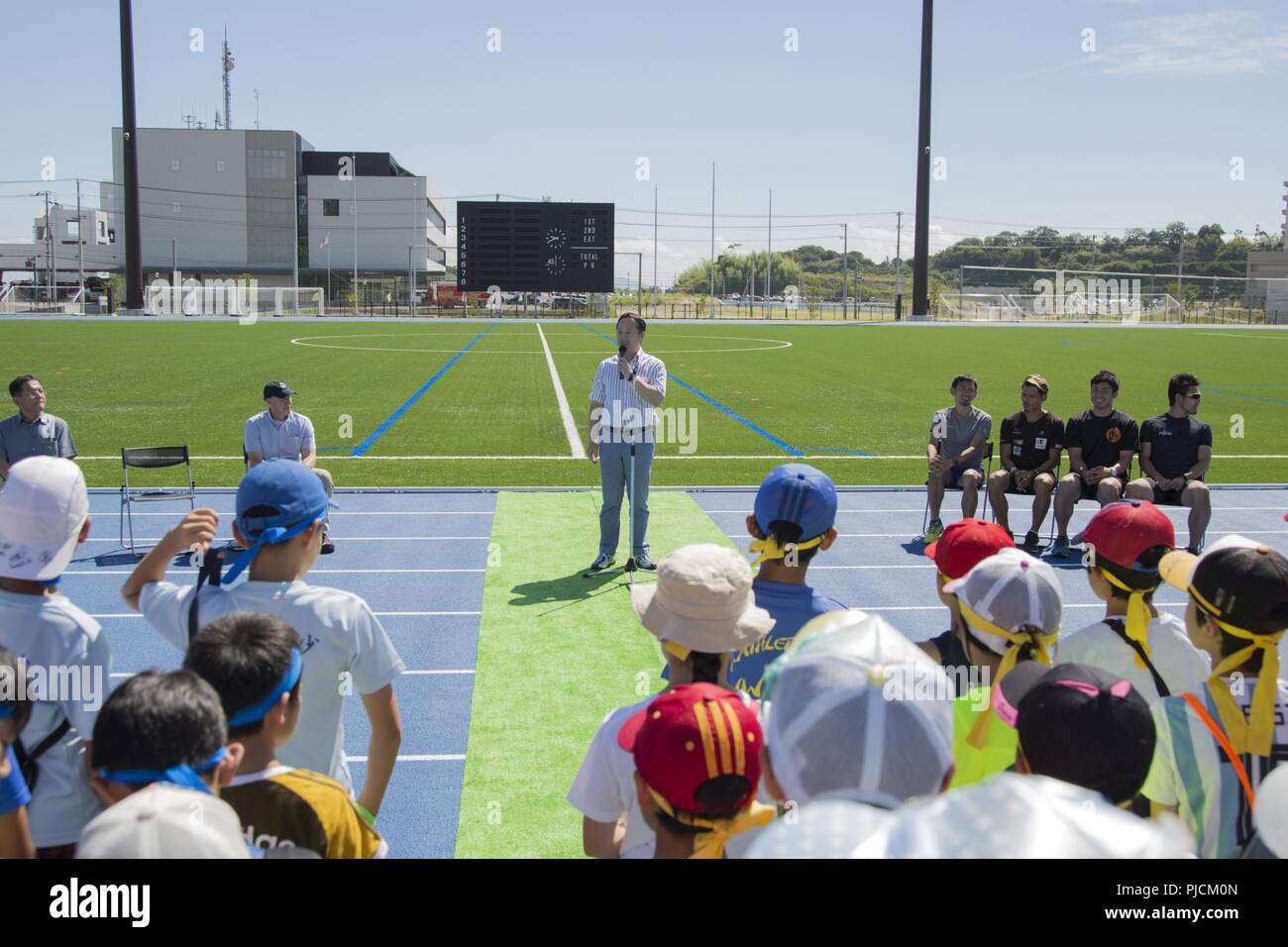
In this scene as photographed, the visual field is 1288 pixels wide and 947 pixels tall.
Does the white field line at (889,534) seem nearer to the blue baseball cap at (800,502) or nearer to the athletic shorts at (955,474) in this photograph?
the athletic shorts at (955,474)

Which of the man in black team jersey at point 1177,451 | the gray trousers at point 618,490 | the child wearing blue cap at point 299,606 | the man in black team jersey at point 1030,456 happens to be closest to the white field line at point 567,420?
the gray trousers at point 618,490

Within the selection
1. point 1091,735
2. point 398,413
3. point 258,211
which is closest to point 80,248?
point 258,211

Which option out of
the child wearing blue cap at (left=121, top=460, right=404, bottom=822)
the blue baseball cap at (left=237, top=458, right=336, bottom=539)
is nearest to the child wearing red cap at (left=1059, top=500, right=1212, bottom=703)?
the child wearing blue cap at (left=121, top=460, right=404, bottom=822)

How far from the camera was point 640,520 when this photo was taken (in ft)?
30.4

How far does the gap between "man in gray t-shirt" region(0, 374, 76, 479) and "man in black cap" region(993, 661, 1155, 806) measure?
8.93 meters

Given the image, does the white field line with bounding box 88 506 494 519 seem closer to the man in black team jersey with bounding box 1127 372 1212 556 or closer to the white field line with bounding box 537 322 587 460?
the white field line with bounding box 537 322 587 460

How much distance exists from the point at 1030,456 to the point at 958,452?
0.71 metres

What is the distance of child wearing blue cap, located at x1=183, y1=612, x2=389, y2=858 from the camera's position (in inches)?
96.8

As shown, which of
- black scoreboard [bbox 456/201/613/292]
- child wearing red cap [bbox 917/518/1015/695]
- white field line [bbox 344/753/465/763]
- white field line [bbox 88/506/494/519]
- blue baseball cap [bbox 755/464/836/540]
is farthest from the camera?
black scoreboard [bbox 456/201/613/292]

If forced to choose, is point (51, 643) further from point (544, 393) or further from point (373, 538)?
point (544, 393)

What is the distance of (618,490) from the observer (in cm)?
916

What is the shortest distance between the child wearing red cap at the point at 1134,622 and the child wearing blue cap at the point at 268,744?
2.40 m
